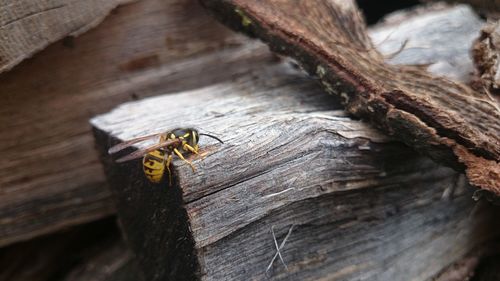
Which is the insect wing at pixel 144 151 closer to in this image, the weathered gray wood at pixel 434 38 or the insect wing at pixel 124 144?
the insect wing at pixel 124 144

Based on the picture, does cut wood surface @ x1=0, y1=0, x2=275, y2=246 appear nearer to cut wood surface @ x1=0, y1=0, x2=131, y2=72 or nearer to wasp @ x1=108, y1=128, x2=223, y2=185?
cut wood surface @ x1=0, y1=0, x2=131, y2=72

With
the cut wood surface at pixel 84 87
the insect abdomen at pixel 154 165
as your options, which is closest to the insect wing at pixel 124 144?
the insect abdomen at pixel 154 165

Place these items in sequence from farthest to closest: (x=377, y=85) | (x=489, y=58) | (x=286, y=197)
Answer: (x=489, y=58)
(x=377, y=85)
(x=286, y=197)

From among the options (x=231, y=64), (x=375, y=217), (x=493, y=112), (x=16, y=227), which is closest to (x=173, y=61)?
(x=231, y=64)

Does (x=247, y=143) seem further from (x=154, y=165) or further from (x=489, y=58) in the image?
(x=489, y=58)

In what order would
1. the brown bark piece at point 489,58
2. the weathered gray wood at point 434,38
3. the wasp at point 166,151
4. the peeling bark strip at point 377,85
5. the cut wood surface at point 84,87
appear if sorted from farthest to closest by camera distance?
1. the weathered gray wood at point 434,38
2. the cut wood surface at point 84,87
3. the brown bark piece at point 489,58
4. the peeling bark strip at point 377,85
5. the wasp at point 166,151

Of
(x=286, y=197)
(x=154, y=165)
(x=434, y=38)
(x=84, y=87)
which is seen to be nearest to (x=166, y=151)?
(x=154, y=165)

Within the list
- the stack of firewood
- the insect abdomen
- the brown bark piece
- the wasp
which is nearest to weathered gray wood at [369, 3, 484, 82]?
Answer: the stack of firewood
